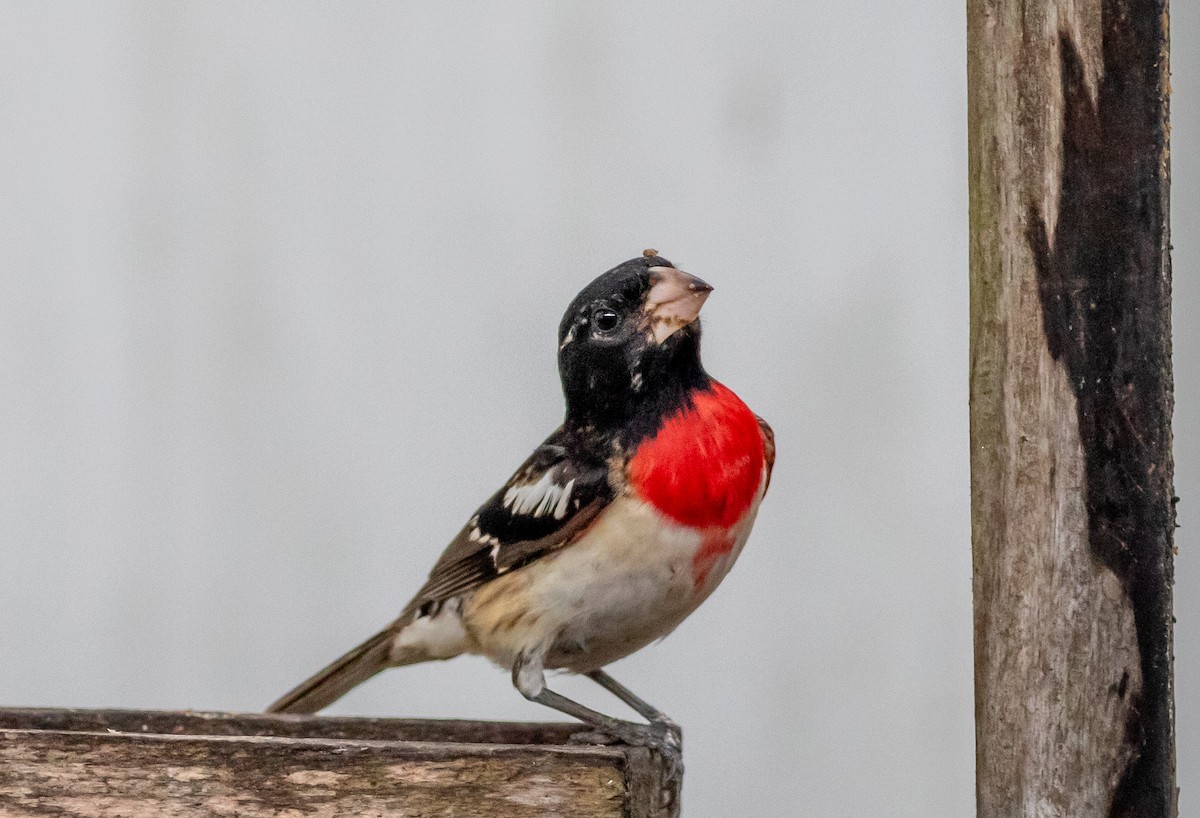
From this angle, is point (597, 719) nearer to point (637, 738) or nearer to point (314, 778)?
point (637, 738)

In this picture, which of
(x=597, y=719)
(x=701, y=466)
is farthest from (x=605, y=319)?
(x=597, y=719)

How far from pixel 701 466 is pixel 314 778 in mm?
534

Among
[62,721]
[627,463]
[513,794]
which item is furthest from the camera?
[62,721]

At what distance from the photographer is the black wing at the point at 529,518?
5.12ft

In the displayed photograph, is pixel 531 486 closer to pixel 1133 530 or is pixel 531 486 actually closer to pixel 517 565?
pixel 517 565

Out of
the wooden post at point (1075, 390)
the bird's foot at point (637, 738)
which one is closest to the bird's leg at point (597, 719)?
the bird's foot at point (637, 738)

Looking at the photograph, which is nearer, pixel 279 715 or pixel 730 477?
pixel 730 477

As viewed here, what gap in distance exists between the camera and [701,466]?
1.53 metres

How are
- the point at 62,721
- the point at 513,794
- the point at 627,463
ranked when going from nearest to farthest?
the point at 513,794
the point at 627,463
the point at 62,721

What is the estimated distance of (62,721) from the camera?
1.70 m

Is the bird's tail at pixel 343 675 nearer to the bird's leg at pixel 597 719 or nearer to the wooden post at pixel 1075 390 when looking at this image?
the bird's leg at pixel 597 719

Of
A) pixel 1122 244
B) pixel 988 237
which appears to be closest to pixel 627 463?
pixel 988 237

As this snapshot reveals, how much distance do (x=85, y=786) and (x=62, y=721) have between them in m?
0.32

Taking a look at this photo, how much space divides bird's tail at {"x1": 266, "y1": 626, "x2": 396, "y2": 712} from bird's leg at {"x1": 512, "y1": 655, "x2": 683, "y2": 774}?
290 mm
